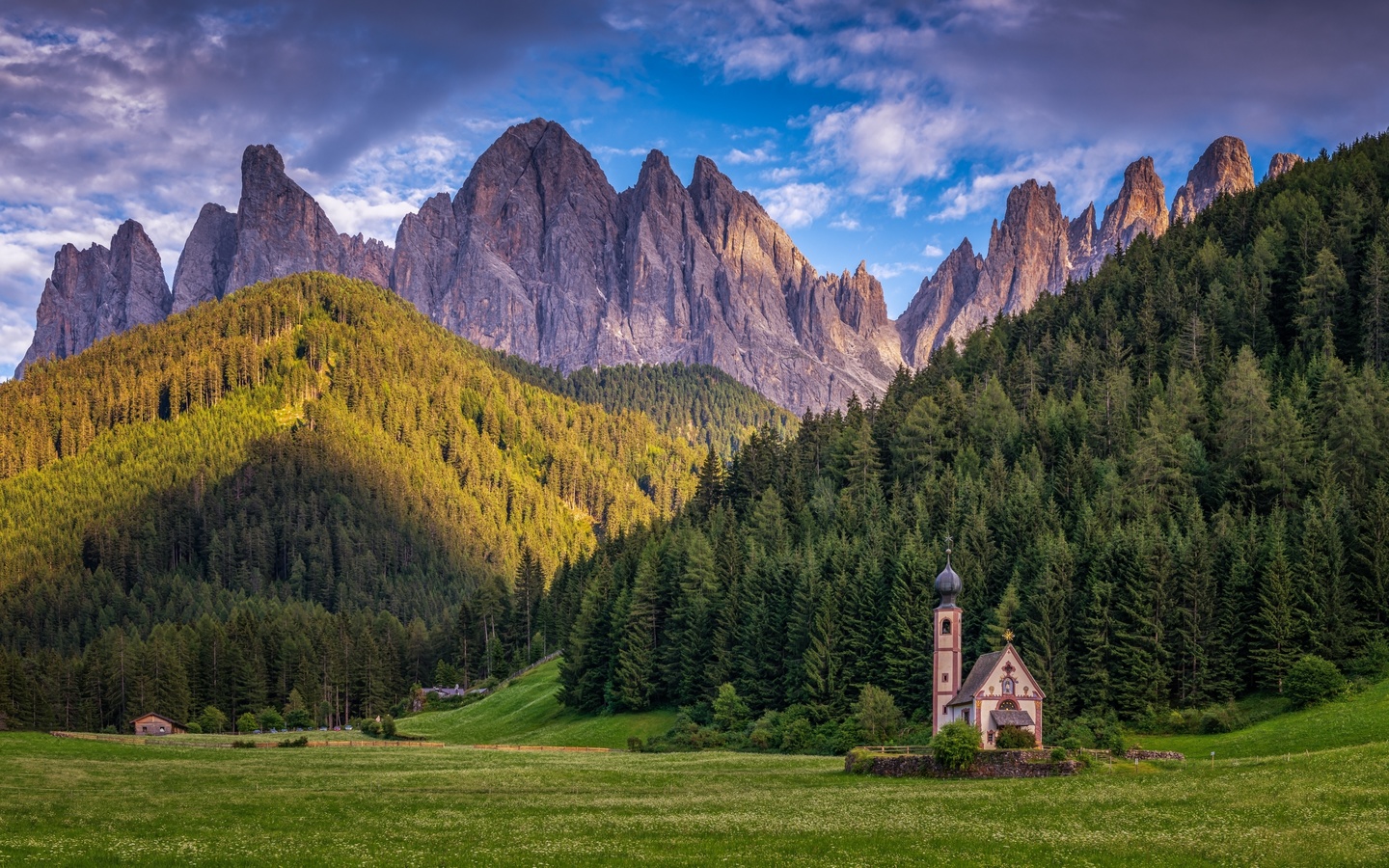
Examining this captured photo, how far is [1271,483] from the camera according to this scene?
313ft

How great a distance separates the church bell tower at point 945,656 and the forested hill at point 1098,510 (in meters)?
6.82

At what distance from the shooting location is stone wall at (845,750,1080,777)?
192ft

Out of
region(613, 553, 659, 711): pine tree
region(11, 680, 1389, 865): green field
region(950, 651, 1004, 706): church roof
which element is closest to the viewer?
region(11, 680, 1389, 865): green field

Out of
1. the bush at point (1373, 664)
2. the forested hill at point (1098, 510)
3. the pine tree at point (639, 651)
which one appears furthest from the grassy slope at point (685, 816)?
the pine tree at point (639, 651)

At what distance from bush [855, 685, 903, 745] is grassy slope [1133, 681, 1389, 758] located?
17.1 meters

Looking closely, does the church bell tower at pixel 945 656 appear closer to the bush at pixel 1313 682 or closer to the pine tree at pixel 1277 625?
the pine tree at pixel 1277 625

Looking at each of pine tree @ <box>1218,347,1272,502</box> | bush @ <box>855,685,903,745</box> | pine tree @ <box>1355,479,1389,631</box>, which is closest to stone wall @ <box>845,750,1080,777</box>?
bush @ <box>855,685,903,745</box>

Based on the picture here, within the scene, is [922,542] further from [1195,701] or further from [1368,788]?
[1368,788]

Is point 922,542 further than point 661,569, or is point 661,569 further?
point 661,569

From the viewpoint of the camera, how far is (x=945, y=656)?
80688 millimetres

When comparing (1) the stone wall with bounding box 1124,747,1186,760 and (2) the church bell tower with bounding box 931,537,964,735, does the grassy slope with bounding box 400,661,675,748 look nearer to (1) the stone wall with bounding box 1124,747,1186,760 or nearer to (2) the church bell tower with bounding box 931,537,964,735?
(2) the church bell tower with bounding box 931,537,964,735

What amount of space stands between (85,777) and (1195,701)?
6806 centimetres

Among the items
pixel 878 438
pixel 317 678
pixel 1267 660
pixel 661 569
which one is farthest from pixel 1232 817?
pixel 317 678

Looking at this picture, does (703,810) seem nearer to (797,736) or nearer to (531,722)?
(797,736)
